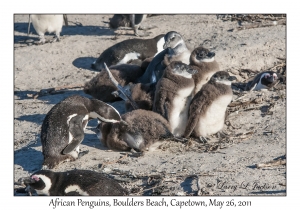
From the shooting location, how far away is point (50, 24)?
10.4 meters

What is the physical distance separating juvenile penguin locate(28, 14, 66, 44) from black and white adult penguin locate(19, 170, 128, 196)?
553cm

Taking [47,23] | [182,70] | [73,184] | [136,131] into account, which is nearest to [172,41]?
[182,70]

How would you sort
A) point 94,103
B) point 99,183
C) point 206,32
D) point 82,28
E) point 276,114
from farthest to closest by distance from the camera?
point 82,28 < point 206,32 < point 276,114 < point 94,103 < point 99,183

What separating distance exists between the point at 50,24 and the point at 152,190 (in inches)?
223

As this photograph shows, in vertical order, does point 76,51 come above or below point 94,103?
above

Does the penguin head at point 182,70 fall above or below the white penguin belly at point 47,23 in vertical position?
below

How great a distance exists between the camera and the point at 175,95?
6527mm

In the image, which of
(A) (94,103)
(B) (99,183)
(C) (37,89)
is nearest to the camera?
(B) (99,183)

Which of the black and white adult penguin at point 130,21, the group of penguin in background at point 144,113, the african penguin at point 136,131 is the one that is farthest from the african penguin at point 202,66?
the black and white adult penguin at point 130,21

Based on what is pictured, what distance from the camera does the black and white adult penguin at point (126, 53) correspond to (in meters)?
9.04

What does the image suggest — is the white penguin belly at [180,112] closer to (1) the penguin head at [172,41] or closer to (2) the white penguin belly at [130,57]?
(1) the penguin head at [172,41]

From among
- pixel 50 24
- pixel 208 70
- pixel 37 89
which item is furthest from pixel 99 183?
pixel 50 24

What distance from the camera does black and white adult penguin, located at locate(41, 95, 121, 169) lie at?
6.00 meters
